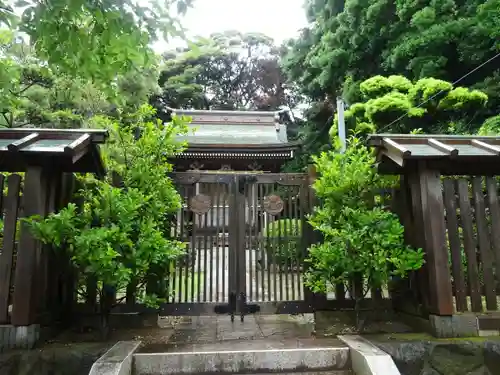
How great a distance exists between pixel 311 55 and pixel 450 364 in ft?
68.4

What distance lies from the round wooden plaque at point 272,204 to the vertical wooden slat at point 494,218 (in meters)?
2.61

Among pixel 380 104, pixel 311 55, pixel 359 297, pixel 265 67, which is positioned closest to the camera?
pixel 359 297

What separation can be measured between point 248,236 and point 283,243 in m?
0.52

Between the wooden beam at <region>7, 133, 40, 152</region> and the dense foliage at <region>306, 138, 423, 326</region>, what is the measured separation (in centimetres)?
343

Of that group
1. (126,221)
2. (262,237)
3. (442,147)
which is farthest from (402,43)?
(126,221)

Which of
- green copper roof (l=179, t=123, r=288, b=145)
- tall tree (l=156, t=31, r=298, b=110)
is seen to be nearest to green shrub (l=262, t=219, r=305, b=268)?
green copper roof (l=179, t=123, r=288, b=145)

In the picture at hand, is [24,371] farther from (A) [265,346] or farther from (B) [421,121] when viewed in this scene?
(B) [421,121]

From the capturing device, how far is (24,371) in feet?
12.9

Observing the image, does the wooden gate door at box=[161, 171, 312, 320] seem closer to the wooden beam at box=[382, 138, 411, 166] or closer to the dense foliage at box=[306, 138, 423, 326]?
the dense foliage at box=[306, 138, 423, 326]

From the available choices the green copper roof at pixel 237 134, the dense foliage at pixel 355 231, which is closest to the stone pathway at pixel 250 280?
the dense foliage at pixel 355 231

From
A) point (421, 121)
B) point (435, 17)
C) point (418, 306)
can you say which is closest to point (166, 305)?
point (418, 306)

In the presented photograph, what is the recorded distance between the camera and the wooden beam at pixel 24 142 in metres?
4.11

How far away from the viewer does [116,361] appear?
3742mm

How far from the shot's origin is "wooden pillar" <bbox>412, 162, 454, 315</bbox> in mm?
4426
